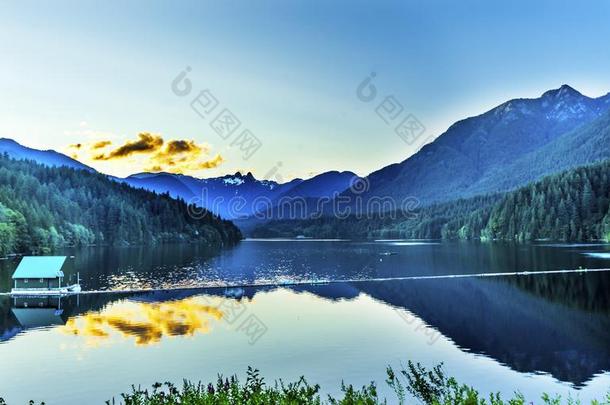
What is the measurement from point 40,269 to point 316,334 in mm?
57452

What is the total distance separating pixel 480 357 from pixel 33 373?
35.8 metres

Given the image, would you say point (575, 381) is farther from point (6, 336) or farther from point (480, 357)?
point (6, 336)

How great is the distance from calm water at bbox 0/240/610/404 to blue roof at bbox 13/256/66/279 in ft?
19.0

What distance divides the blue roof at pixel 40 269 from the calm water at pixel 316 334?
5792 millimetres

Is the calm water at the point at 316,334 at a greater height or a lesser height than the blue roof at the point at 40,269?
lesser

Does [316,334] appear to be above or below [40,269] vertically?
below

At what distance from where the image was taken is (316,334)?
57.1 meters

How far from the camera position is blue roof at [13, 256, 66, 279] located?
294 feet

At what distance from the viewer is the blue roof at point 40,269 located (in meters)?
89.6

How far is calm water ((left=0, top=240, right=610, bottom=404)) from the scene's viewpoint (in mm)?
39719

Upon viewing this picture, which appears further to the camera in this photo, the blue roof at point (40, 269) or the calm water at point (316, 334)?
the blue roof at point (40, 269)

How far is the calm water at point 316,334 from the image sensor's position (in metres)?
39.7

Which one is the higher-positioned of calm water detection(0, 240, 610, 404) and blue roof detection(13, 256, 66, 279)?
blue roof detection(13, 256, 66, 279)

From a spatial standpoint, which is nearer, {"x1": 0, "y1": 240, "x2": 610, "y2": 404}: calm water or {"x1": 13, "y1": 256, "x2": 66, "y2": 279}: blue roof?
{"x1": 0, "y1": 240, "x2": 610, "y2": 404}: calm water
